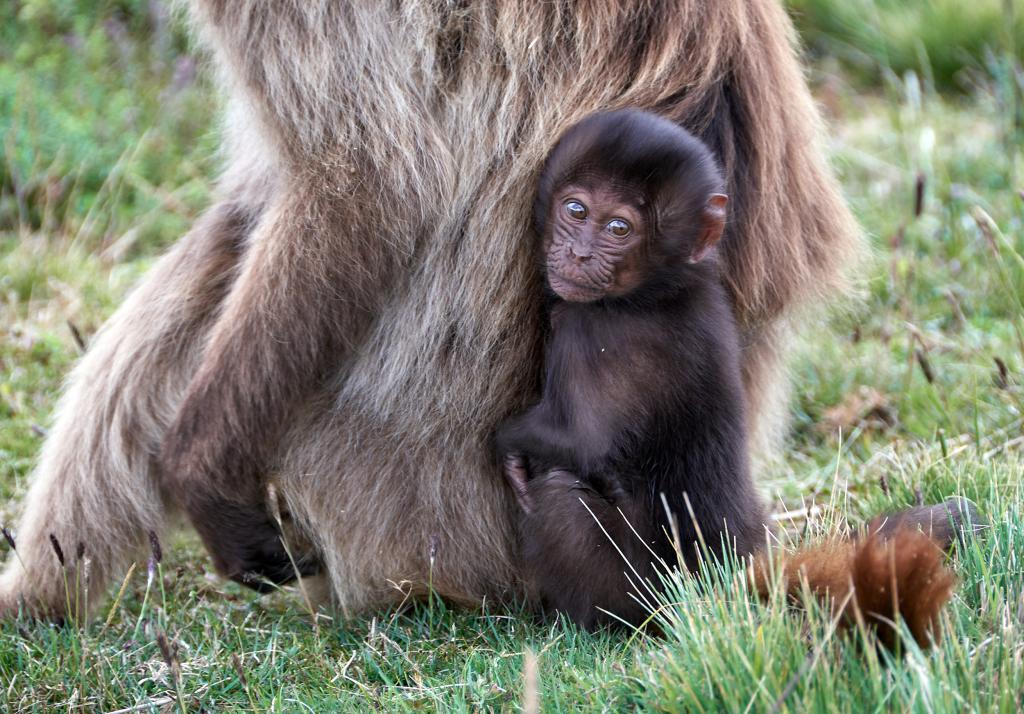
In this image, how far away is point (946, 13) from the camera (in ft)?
28.0

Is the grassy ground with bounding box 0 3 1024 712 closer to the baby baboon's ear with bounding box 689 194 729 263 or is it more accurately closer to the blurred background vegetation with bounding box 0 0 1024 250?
the blurred background vegetation with bounding box 0 0 1024 250

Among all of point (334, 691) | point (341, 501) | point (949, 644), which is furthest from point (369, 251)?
point (949, 644)

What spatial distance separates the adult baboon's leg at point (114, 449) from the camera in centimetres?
376

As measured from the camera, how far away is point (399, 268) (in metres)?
3.37

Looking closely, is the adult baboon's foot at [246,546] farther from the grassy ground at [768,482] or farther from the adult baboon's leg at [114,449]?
the adult baboon's leg at [114,449]

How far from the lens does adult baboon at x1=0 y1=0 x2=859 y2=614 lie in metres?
3.28

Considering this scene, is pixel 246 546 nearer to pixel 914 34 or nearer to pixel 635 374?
pixel 635 374

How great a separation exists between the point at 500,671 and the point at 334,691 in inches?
15.6

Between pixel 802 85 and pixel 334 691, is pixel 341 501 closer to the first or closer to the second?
pixel 334 691

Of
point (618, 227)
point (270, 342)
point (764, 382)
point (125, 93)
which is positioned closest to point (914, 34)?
point (125, 93)

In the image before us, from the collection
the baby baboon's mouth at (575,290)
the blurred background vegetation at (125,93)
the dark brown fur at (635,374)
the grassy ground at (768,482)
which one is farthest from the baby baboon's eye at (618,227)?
the blurred background vegetation at (125,93)

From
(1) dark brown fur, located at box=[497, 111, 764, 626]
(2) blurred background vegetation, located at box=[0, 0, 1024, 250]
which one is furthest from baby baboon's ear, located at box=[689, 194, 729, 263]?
(2) blurred background vegetation, located at box=[0, 0, 1024, 250]

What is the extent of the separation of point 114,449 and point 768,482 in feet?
7.16

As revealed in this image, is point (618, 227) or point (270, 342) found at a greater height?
point (618, 227)
